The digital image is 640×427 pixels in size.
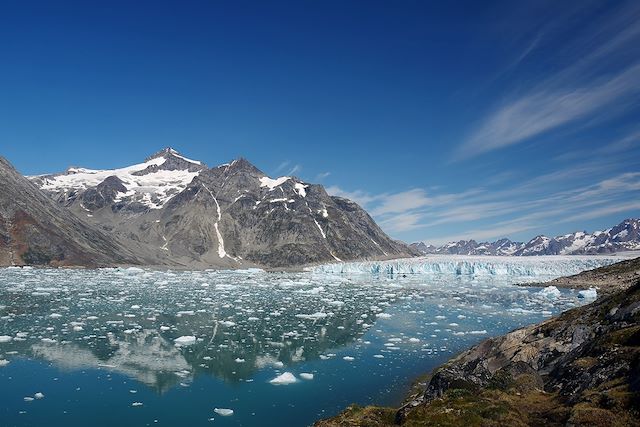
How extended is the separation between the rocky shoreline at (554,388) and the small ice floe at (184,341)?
2238cm

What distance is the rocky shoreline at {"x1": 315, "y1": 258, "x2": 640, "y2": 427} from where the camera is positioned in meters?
11.6

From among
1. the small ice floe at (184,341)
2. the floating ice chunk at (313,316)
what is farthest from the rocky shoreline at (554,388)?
the floating ice chunk at (313,316)

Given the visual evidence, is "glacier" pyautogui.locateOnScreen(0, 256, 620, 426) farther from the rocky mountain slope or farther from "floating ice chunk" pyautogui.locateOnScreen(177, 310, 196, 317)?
the rocky mountain slope

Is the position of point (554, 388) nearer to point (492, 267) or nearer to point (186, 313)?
point (186, 313)

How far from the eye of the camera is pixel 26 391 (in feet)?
77.8

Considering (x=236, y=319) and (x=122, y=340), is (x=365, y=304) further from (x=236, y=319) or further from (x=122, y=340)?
(x=122, y=340)

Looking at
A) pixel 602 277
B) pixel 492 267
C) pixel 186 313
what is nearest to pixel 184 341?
pixel 186 313

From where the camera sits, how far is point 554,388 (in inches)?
629

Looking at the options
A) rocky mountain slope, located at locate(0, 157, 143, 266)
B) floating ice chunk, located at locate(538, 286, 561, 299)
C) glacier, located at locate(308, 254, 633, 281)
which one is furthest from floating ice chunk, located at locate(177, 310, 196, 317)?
rocky mountain slope, located at locate(0, 157, 143, 266)

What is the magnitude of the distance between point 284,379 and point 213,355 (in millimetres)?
8464

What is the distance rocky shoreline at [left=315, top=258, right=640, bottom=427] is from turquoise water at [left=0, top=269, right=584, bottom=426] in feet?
25.8

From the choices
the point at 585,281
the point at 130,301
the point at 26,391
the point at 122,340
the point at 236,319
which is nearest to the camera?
the point at 26,391

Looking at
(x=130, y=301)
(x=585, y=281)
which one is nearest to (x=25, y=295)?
(x=130, y=301)

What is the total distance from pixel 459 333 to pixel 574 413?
3450 cm
